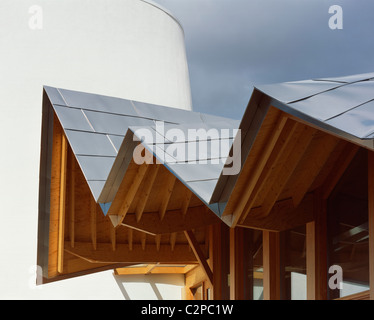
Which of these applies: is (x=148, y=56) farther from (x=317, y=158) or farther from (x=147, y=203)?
(x=317, y=158)

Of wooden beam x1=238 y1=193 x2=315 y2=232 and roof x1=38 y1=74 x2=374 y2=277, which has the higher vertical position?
roof x1=38 y1=74 x2=374 y2=277

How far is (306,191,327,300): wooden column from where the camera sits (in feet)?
24.3

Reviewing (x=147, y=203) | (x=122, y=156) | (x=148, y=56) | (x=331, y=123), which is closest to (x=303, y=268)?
(x=147, y=203)

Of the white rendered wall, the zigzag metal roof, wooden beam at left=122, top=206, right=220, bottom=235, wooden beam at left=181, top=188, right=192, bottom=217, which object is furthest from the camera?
the white rendered wall

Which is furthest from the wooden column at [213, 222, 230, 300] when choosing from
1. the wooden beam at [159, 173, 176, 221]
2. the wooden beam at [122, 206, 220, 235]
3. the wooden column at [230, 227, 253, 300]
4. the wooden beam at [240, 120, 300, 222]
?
the wooden beam at [240, 120, 300, 222]

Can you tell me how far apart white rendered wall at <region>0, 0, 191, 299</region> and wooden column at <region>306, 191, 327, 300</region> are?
1276 centimetres

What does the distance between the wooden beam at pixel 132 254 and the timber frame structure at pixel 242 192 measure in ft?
0.10

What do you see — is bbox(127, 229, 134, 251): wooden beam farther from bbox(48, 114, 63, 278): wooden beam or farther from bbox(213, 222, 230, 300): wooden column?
bbox(213, 222, 230, 300): wooden column

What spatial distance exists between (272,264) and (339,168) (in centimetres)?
200

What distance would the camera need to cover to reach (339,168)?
723 centimetres

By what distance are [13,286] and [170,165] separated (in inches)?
536

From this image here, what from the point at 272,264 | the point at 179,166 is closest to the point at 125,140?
the point at 179,166

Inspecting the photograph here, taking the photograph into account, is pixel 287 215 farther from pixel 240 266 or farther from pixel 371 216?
pixel 240 266

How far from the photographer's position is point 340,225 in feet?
23.7
